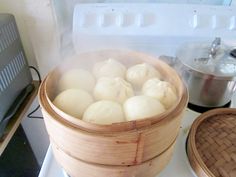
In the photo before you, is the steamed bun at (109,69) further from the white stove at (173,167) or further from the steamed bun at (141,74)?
the white stove at (173,167)

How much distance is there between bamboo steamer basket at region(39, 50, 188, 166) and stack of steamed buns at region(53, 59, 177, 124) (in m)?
0.03

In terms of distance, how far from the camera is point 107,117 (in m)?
0.38

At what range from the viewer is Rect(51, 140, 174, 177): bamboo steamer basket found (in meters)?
0.39

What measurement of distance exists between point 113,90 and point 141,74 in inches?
3.1

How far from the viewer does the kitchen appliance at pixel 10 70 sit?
25.4 inches

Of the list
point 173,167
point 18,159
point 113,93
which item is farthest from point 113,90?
point 18,159

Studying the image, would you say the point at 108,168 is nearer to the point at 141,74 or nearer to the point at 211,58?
the point at 141,74

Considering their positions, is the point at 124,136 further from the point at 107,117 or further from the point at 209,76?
the point at 209,76

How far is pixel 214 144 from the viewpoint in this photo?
491 millimetres

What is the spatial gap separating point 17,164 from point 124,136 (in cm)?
85

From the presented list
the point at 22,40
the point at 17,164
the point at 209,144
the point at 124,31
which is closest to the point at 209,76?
the point at 209,144

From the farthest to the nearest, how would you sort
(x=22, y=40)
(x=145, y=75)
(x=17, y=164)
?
(x=17, y=164), (x=22, y=40), (x=145, y=75)

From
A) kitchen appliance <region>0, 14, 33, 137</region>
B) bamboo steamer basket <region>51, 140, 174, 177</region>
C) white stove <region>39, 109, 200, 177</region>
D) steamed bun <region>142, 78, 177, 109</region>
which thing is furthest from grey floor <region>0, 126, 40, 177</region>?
steamed bun <region>142, 78, 177, 109</region>

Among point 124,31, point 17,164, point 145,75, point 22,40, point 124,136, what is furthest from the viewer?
point 17,164
